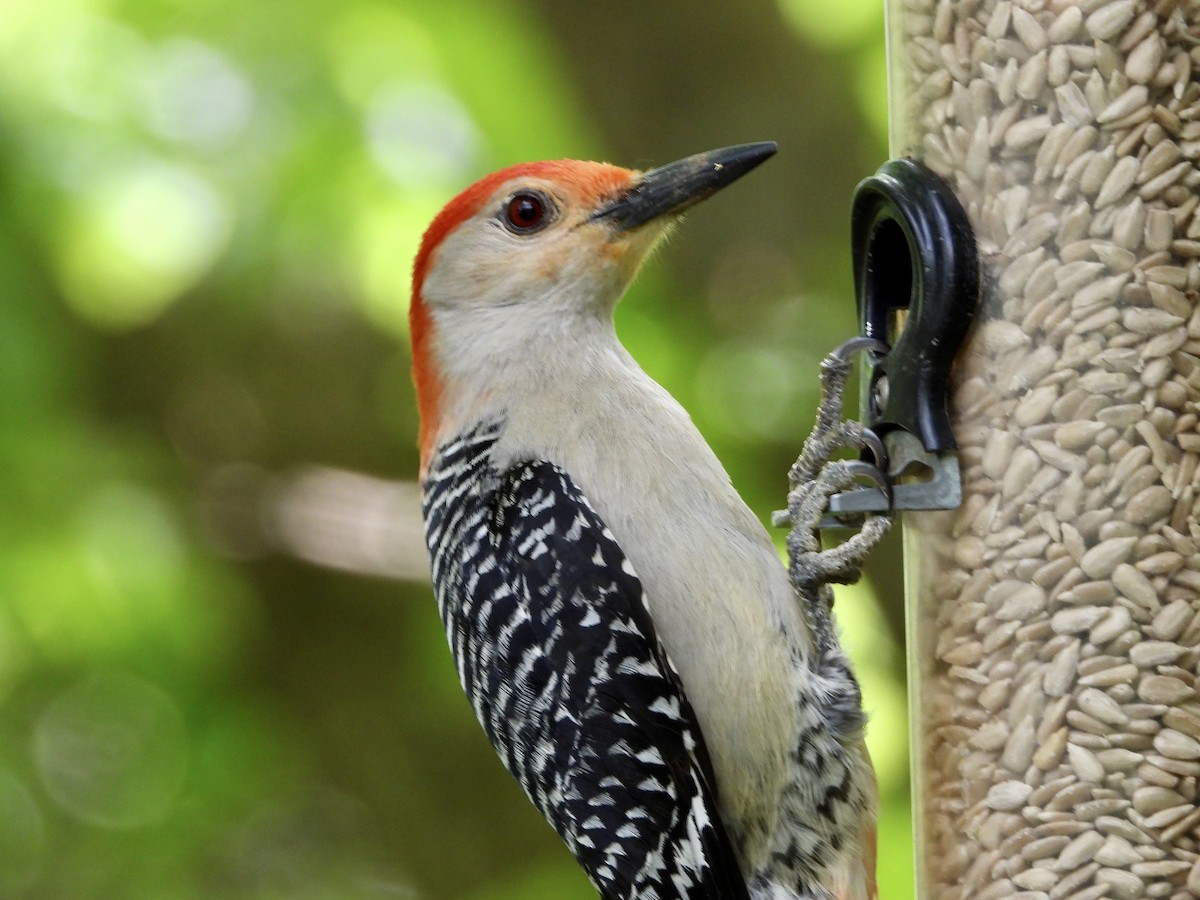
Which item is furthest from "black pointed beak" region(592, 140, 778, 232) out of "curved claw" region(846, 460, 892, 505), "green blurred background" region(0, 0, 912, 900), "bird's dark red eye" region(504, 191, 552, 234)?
"green blurred background" region(0, 0, 912, 900)

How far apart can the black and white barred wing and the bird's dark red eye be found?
27.9 inches

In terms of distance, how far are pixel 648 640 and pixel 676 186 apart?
1168 mm

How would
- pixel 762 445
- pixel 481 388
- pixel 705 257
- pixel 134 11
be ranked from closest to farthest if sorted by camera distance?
pixel 481 388, pixel 134 11, pixel 762 445, pixel 705 257

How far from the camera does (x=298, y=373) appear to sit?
Result: 19.6 ft

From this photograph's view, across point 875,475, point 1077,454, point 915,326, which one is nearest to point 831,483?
point 875,475

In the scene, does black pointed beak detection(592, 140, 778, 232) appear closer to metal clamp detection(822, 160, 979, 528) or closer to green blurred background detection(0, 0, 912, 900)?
metal clamp detection(822, 160, 979, 528)

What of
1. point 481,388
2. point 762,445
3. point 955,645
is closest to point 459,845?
point 762,445

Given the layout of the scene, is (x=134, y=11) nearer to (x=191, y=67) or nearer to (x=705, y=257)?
(x=191, y=67)

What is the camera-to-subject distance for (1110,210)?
2.57m

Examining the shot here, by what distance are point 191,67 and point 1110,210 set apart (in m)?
3.12

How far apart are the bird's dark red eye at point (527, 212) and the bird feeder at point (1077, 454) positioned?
115 cm

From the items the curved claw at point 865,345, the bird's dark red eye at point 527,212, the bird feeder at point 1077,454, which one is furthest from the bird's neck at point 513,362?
the bird feeder at point 1077,454

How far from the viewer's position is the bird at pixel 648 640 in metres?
2.93

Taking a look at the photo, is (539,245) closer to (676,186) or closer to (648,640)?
(676,186)
